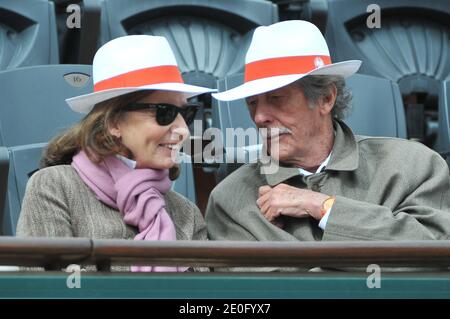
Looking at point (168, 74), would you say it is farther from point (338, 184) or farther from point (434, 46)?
point (434, 46)

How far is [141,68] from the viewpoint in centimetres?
254

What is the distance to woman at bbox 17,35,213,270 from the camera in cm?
246

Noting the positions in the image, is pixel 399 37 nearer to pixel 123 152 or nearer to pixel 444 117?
pixel 444 117

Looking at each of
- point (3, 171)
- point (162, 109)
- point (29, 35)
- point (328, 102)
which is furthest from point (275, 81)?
point (29, 35)

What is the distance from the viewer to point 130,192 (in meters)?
2.47

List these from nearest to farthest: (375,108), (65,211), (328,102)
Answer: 1. (65,211)
2. (328,102)
3. (375,108)

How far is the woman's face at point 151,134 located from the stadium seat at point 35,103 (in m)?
0.65

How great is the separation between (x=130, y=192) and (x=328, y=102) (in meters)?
0.62

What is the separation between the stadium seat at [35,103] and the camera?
3.15 m

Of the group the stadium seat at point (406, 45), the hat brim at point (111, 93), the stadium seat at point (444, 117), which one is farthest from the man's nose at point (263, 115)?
the stadium seat at point (406, 45)

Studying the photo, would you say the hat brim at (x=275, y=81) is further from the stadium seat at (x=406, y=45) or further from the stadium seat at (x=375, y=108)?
the stadium seat at (x=406, y=45)

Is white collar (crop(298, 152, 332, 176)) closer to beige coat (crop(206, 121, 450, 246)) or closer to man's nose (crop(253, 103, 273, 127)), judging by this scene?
beige coat (crop(206, 121, 450, 246))

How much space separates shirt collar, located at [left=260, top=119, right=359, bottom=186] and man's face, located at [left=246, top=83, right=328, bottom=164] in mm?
47

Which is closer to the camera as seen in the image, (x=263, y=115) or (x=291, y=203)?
(x=291, y=203)
